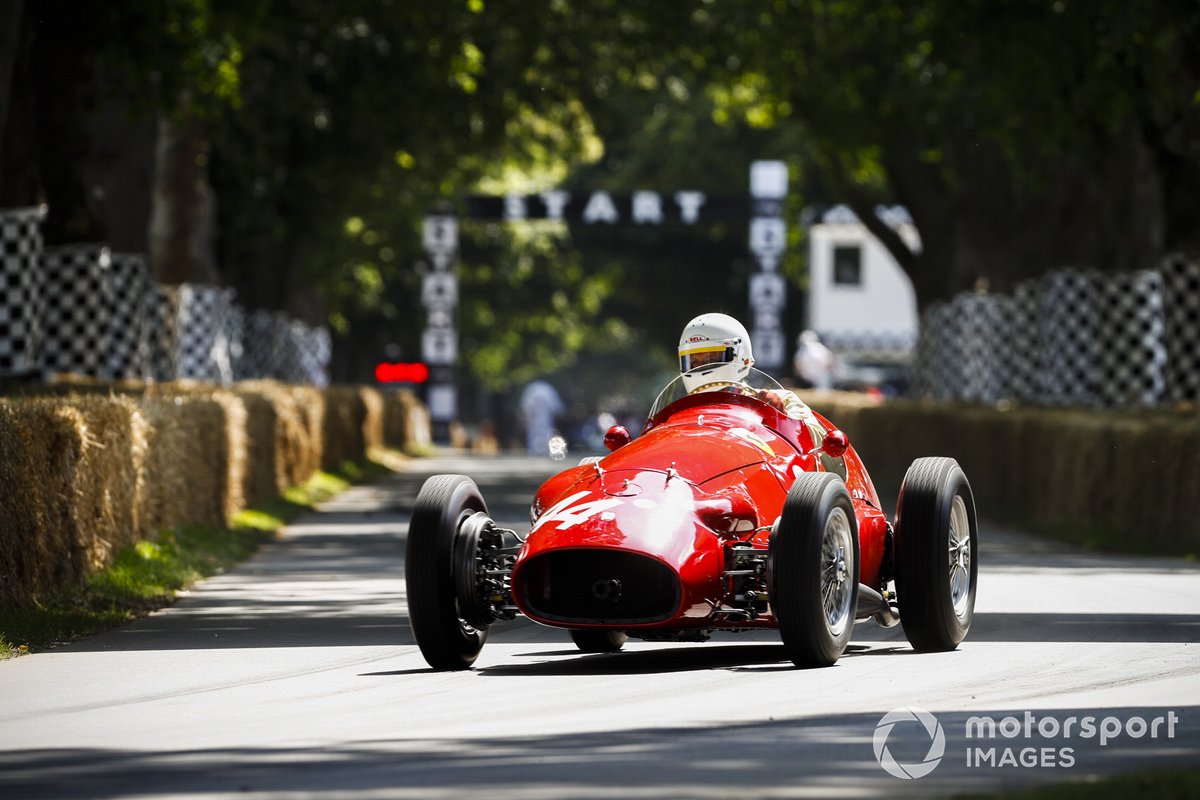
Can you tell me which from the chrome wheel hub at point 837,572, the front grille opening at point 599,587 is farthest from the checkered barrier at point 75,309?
the chrome wheel hub at point 837,572

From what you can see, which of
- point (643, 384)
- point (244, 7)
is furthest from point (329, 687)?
point (643, 384)

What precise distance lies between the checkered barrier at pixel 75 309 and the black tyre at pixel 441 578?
16560 mm

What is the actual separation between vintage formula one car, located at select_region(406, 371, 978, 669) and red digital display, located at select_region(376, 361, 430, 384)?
6402cm

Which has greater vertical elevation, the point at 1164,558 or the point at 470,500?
the point at 470,500

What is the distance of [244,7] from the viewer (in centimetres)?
2527

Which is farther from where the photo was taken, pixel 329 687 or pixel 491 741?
pixel 329 687

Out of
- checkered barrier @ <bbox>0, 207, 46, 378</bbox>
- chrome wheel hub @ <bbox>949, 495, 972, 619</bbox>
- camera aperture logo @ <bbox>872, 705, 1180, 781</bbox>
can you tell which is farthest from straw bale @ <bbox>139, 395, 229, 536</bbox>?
camera aperture logo @ <bbox>872, 705, 1180, 781</bbox>

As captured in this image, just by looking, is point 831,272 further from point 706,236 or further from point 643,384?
point 643,384

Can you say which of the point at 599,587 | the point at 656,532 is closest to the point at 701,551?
the point at 656,532

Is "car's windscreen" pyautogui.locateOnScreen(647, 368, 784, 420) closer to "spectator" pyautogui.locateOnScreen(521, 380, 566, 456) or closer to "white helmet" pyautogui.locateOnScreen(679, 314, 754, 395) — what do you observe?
"white helmet" pyautogui.locateOnScreen(679, 314, 754, 395)

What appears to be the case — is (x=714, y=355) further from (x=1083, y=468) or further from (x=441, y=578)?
(x=1083, y=468)

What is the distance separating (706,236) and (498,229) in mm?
6893

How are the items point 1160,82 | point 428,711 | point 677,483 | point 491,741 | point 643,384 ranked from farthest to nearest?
point 643,384 → point 1160,82 → point 677,483 → point 428,711 → point 491,741

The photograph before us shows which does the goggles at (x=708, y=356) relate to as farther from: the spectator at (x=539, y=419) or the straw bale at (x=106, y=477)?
the spectator at (x=539, y=419)
